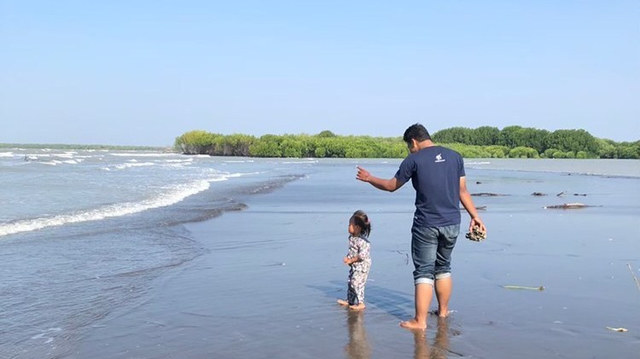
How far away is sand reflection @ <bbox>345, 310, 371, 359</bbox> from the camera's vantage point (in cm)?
502

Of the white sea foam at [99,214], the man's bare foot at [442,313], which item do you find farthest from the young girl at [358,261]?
the white sea foam at [99,214]

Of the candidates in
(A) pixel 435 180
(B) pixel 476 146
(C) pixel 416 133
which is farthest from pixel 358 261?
(B) pixel 476 146

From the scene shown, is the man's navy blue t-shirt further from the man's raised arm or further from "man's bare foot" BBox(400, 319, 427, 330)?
"man's bare foot" BBox(400, 319, 427, 330)

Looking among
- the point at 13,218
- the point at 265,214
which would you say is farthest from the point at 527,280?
the point at 13,218

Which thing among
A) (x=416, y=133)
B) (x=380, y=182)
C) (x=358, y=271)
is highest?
(x=416, y=133)

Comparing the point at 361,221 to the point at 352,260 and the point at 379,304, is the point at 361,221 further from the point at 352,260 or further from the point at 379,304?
the point at 379,304

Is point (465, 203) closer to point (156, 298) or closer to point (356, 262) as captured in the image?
point (356, 262)

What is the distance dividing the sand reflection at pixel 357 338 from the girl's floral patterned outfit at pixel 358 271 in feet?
0.66

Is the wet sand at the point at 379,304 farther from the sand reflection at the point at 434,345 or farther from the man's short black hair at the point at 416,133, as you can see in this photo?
the man's short black hair at the point at 416,133

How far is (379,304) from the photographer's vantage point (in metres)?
6.74

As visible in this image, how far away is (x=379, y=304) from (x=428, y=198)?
1.49 metres

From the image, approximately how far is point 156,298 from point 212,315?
3.58 feet

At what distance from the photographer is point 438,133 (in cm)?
14150

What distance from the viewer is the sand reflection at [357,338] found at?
502 cm
